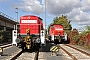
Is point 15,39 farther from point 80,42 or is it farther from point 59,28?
point 59,28

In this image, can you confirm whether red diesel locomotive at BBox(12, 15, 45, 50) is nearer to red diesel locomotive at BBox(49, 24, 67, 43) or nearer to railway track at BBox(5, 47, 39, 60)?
railway track at BBox(5, 47, 39, 60)

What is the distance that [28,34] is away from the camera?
719 inches

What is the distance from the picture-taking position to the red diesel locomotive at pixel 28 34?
18.2 meters

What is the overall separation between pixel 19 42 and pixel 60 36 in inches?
690

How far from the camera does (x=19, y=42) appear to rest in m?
18.2

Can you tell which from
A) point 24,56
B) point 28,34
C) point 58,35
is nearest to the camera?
point 24,56

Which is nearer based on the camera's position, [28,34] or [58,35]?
[28,34]

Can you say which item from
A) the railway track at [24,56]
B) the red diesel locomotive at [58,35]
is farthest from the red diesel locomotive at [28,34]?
the red diesel locomotive at [58,35]

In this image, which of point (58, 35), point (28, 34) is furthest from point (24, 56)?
point (58, 35)

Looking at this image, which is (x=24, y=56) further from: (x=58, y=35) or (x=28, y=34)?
(x=58, y=35)

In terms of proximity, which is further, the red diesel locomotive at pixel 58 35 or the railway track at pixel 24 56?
the red diesel locomotive at pixel 58 35

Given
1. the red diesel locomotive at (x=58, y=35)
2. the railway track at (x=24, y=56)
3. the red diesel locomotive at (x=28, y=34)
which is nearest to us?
the railway track at (x=24, y=56)

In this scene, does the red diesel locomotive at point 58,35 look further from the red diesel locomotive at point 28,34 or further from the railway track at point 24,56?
the railway track at point 24,56

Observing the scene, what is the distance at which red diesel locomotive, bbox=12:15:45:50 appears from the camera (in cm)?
1817
